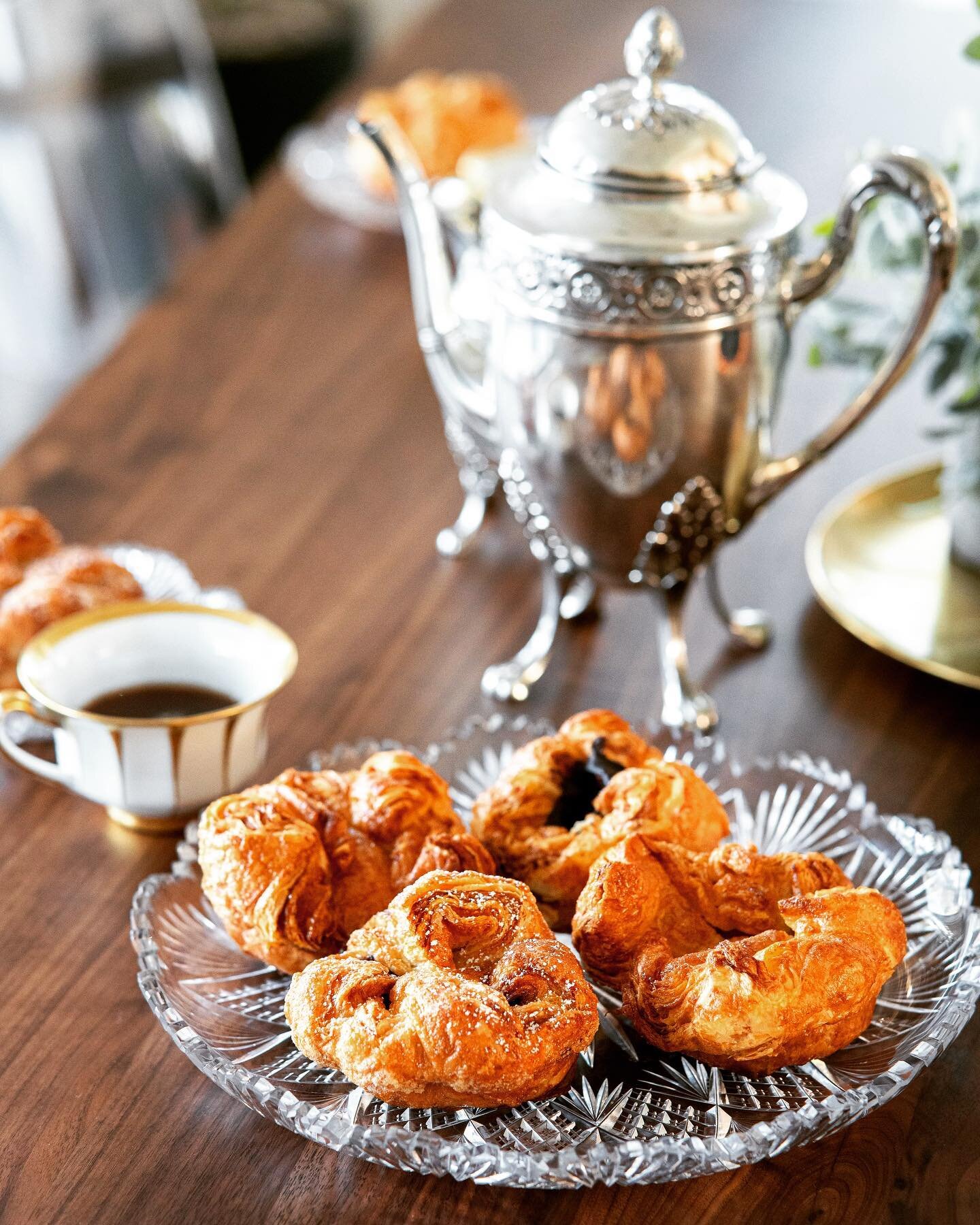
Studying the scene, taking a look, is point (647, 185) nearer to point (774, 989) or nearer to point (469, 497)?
point (469, 497)

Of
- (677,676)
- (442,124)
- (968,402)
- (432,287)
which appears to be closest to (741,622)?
(677,676)

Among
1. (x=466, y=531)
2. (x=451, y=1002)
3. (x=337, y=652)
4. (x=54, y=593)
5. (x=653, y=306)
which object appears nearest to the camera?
(x=451, y=1002)

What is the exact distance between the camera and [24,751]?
941 mm

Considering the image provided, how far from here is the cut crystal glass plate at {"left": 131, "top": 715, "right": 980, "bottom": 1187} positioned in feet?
2.12

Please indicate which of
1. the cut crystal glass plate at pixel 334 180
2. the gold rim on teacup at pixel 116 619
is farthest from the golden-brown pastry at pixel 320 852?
the cut crystal glass plate at pixel 334 180

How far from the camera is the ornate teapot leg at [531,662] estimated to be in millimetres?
1077

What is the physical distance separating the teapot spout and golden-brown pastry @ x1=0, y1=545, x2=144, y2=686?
0.28m

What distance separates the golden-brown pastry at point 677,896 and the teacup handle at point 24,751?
14.4 inches

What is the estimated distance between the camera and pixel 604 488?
3.22ft

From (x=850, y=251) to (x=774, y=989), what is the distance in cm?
51

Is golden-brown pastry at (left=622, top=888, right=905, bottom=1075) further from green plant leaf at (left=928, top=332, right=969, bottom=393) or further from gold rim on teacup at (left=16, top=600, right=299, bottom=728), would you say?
green plant leaf at (left=928, top=332, right=969, bottom=393)

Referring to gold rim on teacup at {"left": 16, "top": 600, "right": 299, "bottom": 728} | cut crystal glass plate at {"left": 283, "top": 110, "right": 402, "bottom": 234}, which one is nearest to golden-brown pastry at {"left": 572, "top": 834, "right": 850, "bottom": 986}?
gold rim on teacup at {"left": 16, "top": 600, "right": 299, "bottom": 728}

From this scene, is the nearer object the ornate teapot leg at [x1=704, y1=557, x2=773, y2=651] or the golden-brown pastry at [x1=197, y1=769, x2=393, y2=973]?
the golden-brown pastry at [x1=197, y1=769, x2=393, y2=973]

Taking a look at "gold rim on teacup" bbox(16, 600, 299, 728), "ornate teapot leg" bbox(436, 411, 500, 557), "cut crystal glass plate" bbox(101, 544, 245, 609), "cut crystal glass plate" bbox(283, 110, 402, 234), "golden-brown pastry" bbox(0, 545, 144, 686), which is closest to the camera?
"gold rim on teacup" bbox(16, 600, 299, 728)
